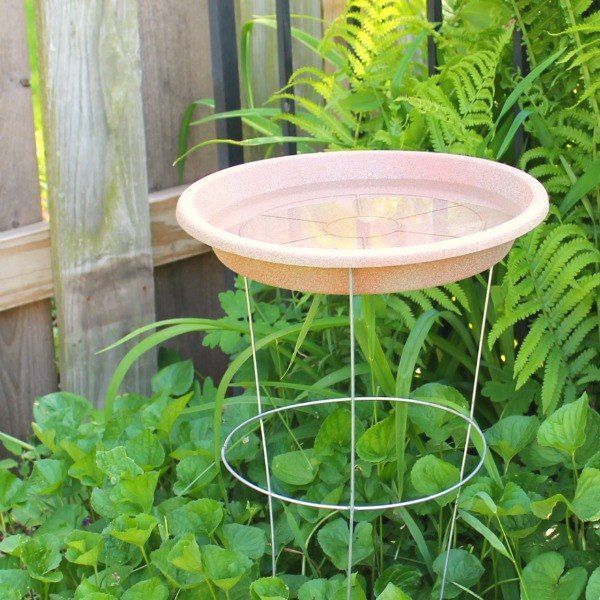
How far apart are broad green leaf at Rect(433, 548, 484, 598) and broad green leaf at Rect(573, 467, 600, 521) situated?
22cm

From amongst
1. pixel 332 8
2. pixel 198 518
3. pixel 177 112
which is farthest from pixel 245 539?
pixel 332 8

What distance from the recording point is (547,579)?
5.53 feet

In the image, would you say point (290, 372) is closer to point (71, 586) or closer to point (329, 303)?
point (329, 303)

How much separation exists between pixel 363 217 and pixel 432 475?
17.6 inches

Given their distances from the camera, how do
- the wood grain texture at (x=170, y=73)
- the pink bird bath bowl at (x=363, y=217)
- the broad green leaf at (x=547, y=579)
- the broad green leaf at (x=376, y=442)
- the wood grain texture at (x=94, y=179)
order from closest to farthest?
the pink bird bath bowl at (x=363, y=217) → the broad green leaf at (x=547, y=579) → the broad green leaf at (x=376, y=442) → the wood grain texture at (x=94, y=179) → the wood grain texture at (x=170, y=73)

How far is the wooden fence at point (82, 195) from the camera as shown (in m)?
2.39

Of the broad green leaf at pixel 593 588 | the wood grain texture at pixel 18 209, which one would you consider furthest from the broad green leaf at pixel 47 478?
the broad green leaf at pixel 593 588

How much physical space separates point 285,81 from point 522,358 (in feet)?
2.88

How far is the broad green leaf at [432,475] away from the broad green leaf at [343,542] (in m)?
0.12

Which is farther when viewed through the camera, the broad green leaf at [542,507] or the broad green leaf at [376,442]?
the broad green leaf at [376,442]

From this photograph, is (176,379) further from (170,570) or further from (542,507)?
(542,507)

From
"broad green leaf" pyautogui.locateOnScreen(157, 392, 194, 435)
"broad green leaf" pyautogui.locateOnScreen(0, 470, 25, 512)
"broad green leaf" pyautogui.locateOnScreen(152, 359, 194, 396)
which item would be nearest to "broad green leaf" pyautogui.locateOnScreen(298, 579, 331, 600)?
"broad green leaf" pyautogui.locateOnScreen(157, 392, 194, 435)

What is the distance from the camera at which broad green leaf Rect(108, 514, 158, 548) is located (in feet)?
5.68

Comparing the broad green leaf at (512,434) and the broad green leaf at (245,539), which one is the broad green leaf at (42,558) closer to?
the broad green leaf at (245,539)
